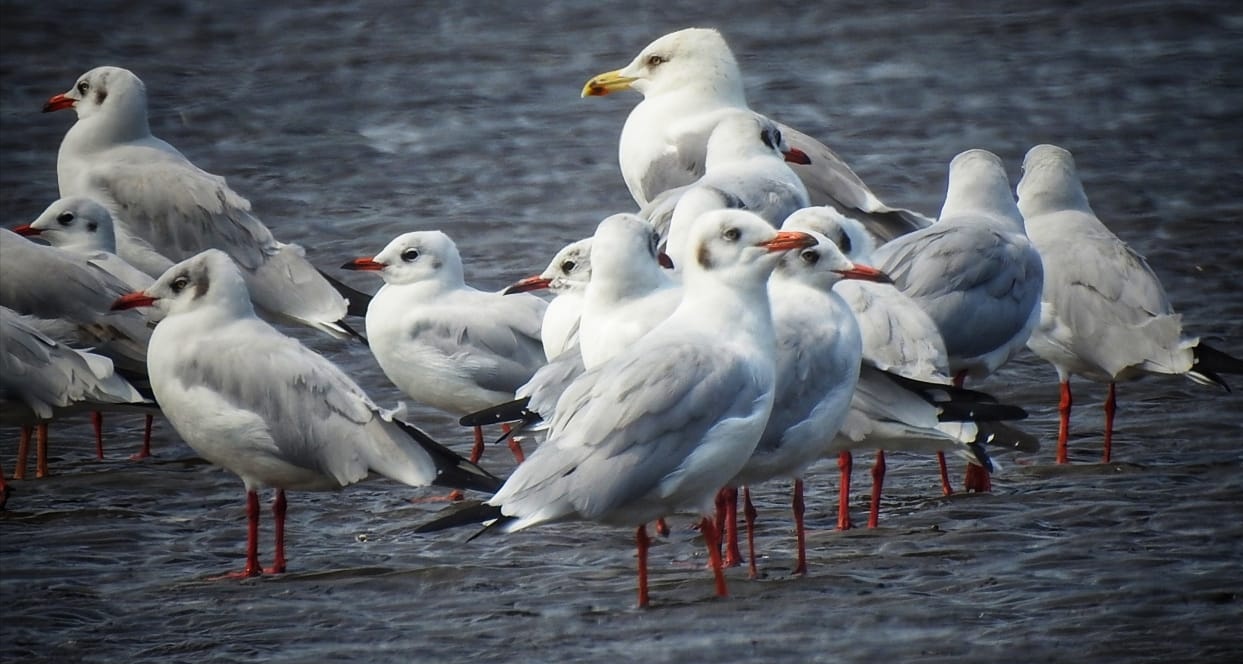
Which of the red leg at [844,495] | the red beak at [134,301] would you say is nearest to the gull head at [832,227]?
the red leg at [844,495]

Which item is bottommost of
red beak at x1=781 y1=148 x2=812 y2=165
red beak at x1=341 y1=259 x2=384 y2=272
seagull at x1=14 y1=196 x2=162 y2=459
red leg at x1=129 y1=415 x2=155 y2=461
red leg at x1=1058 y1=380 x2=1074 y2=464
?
red leg at x1=129 y1=415 x2=155 y2=461

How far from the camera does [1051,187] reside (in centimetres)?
1040

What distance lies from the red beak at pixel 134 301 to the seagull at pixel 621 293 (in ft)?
5.68

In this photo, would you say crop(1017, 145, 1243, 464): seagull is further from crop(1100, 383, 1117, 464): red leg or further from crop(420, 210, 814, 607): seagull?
crop(420, 210, 814, 607): seagull

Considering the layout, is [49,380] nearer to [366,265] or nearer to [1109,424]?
[366,265]

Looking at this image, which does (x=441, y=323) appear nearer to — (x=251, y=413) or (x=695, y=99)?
(x=251, y=413)

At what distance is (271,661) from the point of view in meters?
6.95

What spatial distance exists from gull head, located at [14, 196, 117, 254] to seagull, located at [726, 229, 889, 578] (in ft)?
12.4

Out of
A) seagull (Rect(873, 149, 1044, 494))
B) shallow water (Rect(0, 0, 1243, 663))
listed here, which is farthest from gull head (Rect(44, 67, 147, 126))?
seagull (Rect(873, 149, 1044, 494))

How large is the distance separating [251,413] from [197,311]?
55cm

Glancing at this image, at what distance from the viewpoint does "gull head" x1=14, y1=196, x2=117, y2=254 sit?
10.2 m

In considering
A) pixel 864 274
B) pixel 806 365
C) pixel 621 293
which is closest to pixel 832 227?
pixel 864 274

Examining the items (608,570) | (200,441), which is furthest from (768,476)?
(200,441)

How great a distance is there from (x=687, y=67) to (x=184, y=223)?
2.69m
